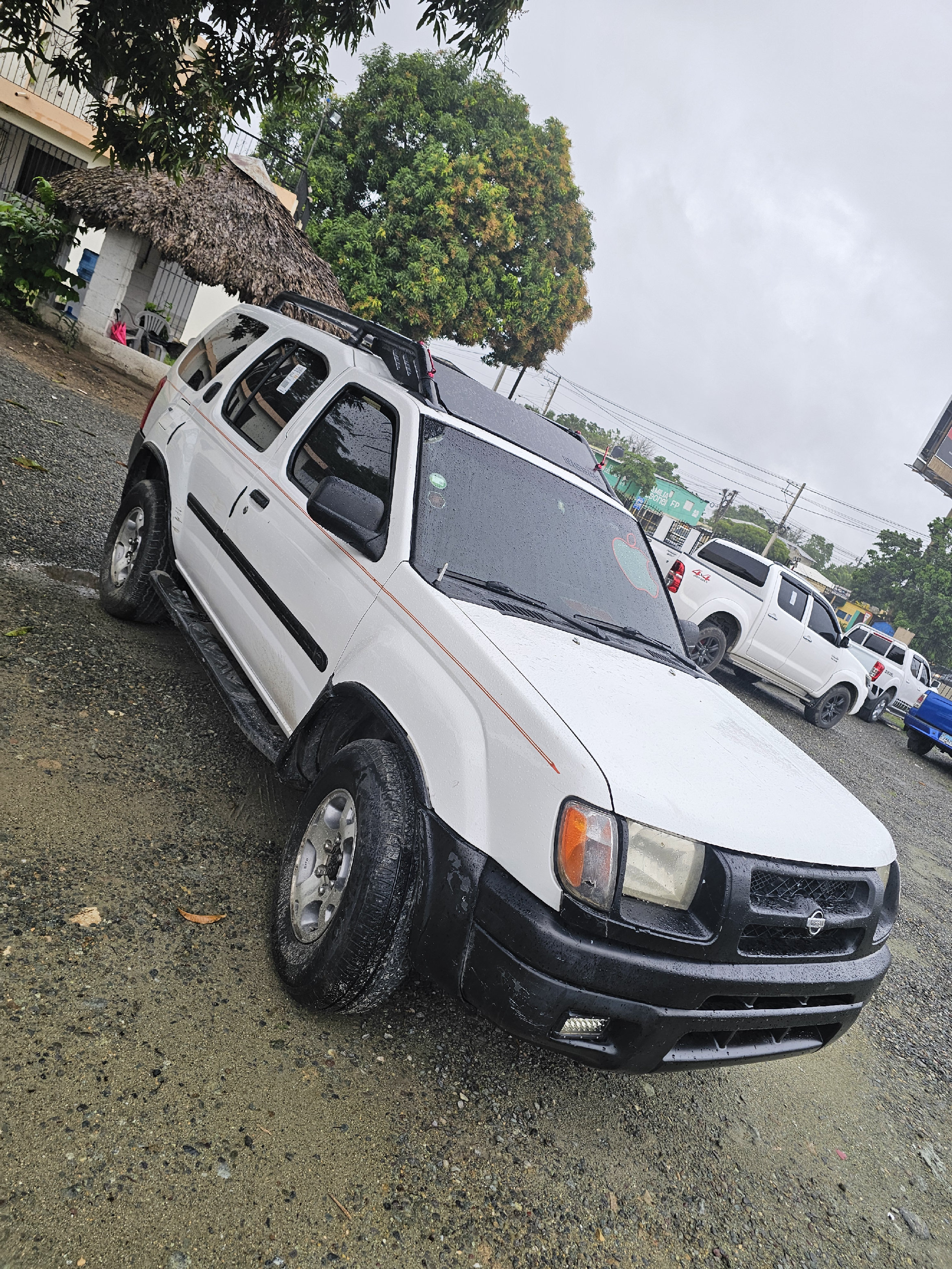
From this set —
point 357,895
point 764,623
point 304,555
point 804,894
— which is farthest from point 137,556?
point 764,623

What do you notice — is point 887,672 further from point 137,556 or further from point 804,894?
point 804,894

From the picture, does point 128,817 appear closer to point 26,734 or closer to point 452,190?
point 26,734

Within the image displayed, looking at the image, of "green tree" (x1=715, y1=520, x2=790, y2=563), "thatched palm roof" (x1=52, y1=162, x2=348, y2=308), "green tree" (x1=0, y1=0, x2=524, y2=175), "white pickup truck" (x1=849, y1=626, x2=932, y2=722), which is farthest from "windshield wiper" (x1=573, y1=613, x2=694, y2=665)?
"green tree" (x1=715, y1=520, x2=790, y2=563)

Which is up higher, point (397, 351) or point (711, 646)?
point (397, 351)

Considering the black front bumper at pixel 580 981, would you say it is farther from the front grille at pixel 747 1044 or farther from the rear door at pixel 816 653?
the rear door at pixel 816 653

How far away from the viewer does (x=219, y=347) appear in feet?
16.0

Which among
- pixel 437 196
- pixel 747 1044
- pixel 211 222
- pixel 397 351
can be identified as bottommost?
pixel 747 1044

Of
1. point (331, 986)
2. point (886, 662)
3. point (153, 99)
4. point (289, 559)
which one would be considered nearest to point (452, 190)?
point (886, 662)

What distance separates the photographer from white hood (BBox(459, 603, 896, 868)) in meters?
2.31

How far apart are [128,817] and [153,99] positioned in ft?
15.4

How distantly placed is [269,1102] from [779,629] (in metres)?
10.7

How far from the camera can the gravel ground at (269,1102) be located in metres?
2.05

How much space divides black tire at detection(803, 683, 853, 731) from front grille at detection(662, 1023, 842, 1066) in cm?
1072

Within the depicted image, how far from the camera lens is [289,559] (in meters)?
3.47
